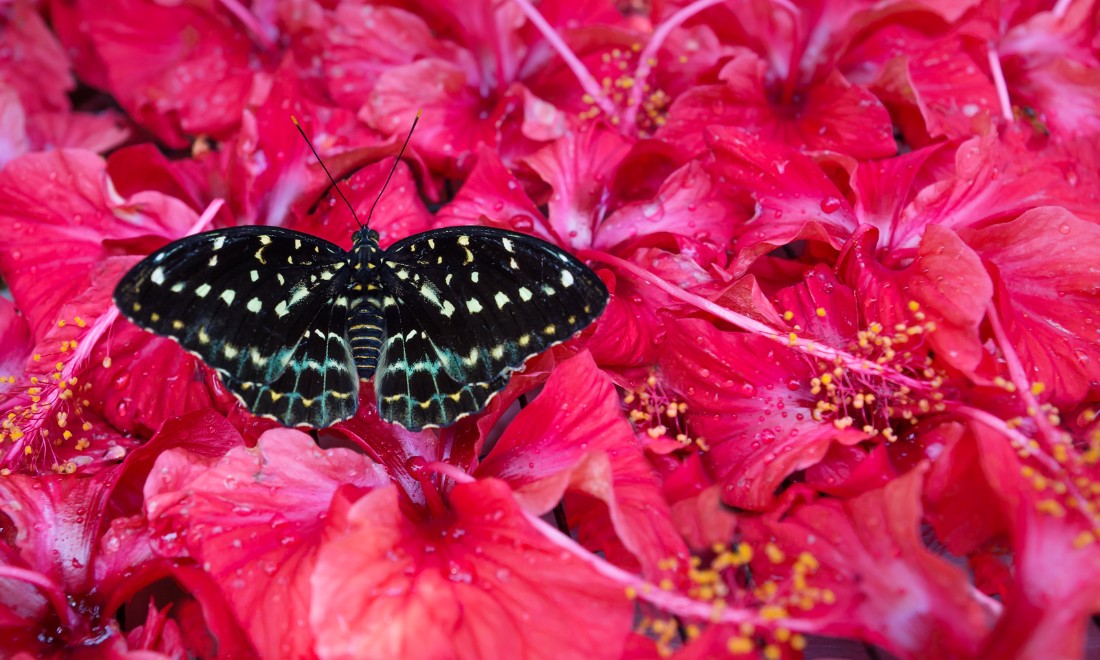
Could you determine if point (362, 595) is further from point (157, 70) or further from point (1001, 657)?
point (157, 70)

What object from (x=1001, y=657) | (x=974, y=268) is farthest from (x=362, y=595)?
(x=974, y=268)

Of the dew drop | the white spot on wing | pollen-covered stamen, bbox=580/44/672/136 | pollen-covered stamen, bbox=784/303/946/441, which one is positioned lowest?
pollen-covered stamen, bbox=784/303/946/441

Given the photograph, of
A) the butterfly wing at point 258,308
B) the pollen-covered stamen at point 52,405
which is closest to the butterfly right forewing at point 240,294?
the butterfly wing at point 258,308

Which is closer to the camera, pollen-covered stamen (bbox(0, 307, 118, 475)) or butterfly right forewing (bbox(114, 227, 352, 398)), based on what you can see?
butterfly right forewing (bbox(114, 227, 352, 398))

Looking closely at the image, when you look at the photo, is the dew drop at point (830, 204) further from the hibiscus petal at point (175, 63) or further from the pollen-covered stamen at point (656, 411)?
the hibiscus petal at point (175, 63)

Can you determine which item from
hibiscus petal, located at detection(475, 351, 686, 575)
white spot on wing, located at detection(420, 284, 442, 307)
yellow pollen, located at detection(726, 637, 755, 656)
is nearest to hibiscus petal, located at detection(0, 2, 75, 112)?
white spot on wing, located at detection(420, 284, 442, 307)

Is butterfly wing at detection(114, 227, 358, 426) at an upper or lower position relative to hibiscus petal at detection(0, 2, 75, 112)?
lower

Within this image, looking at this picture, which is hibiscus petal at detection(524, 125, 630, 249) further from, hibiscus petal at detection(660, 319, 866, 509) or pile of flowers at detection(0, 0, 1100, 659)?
hibiscus petal at detection(660, 319, 866, 509)
